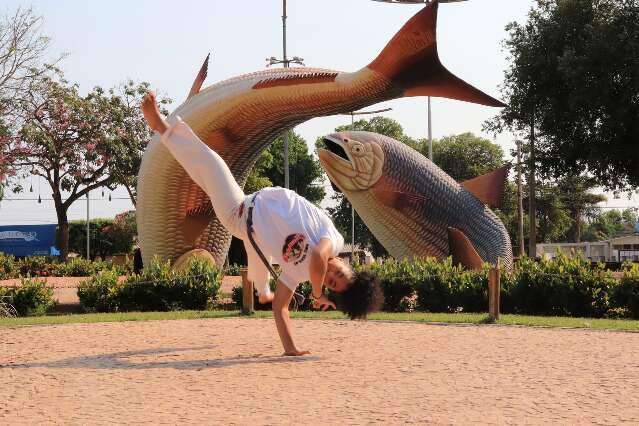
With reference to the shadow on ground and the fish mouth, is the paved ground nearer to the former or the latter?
the shadow on ground

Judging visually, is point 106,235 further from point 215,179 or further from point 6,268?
point 215,179

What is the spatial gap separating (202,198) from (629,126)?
15.8 m

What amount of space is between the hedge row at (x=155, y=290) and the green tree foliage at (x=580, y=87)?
16.1m

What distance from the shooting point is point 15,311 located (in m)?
12.5

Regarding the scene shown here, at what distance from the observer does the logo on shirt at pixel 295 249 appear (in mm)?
6906

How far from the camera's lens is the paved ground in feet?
16.4

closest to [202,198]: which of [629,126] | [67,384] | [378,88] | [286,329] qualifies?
[378,88]

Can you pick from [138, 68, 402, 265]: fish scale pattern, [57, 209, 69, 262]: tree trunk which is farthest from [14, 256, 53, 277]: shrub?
[138, 68, 402, 265]: fish scale pattern

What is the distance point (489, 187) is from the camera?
1612 cm

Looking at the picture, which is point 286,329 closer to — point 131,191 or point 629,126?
point 629,126

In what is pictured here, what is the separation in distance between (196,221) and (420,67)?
506 cm

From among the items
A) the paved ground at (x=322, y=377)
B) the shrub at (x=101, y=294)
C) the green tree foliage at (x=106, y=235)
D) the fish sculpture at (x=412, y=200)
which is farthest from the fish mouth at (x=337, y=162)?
the green tree foliage at (x=106, y=235)

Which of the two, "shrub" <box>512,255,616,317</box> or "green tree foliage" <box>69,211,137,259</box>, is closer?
"shrub" <box>512,255,616,317</box>

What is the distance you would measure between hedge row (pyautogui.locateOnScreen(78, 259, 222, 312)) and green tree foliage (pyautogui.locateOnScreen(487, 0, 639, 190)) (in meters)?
16.1
